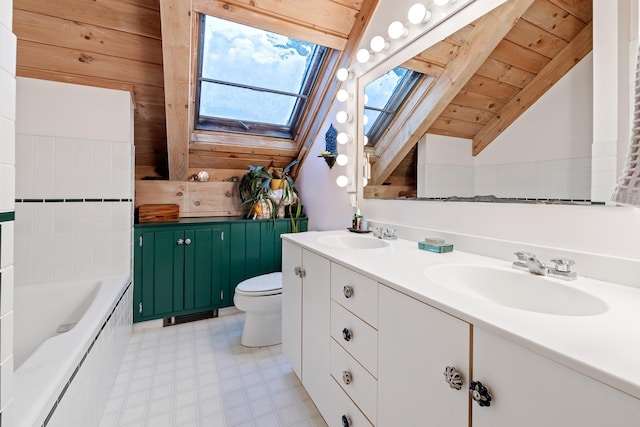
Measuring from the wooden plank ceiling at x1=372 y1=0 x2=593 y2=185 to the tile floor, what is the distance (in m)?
1.41

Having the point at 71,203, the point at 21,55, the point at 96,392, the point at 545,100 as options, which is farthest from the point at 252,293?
the point at 21,55

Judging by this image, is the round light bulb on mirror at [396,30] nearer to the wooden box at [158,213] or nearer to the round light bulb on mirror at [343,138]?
the round light bulb on mirror at [343,138]

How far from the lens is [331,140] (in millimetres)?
2254

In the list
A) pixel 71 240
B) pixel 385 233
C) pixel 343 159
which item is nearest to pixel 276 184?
pixel 343 159

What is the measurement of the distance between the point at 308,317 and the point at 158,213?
5.33ft

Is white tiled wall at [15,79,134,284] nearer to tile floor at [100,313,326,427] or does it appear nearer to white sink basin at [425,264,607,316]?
tile floor at [100,313,326,427]

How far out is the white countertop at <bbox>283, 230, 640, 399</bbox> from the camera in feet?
1.44

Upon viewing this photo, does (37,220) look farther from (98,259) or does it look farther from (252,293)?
(252,293)

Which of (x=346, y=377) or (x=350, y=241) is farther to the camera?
(x=350, y=241)

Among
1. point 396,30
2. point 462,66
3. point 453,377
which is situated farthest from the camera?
point 396,30

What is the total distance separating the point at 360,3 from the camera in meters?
1.92

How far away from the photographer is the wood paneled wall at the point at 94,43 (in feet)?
5.09

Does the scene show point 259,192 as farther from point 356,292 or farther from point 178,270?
point 356,292

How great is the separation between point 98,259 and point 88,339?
40.5 inches
